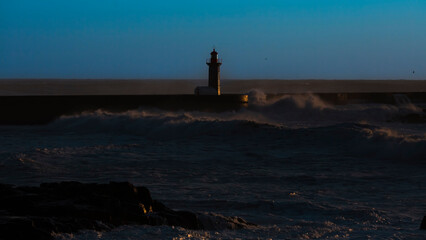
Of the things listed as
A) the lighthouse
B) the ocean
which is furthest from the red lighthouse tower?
the ocean

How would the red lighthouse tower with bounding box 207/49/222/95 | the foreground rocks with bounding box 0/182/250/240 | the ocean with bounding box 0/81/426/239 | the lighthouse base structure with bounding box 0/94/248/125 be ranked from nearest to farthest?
the foreground rocks with bounding box 0/182/250/240
the ocean with bounding box 0/81/426/239
the lighthouse base structure with bounding box 0/94/248/125
the red lighthouse tower with bounding box 207/49/222/95

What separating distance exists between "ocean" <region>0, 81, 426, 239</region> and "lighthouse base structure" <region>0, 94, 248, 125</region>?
0.83m

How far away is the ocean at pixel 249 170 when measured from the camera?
251 inches

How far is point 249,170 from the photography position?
11141 millimetres

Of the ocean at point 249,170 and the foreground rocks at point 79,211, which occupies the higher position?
the foreground rocks at point 79,211

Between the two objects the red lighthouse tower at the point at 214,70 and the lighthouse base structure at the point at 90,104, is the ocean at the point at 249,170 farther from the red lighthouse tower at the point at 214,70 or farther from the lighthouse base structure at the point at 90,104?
the red lighthouse tower at the point at 214,70

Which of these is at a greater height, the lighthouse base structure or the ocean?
the lighthouse base structure

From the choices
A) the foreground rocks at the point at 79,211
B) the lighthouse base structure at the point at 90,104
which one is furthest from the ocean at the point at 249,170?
the lighthouse base structure at the point at 90,104

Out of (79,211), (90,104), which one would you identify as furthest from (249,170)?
(90,104)

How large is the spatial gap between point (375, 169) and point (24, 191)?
6.94 meters

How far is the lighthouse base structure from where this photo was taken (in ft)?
76.6

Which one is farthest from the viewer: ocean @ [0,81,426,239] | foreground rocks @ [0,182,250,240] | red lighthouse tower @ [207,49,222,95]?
red lighthouse tower @ [207,49,222,95]

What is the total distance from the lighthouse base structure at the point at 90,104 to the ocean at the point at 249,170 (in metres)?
0.83

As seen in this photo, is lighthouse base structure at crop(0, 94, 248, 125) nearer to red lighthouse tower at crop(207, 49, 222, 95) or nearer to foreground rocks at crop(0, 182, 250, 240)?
red lighthouse tower at crop(207, 49, 222, 95)
